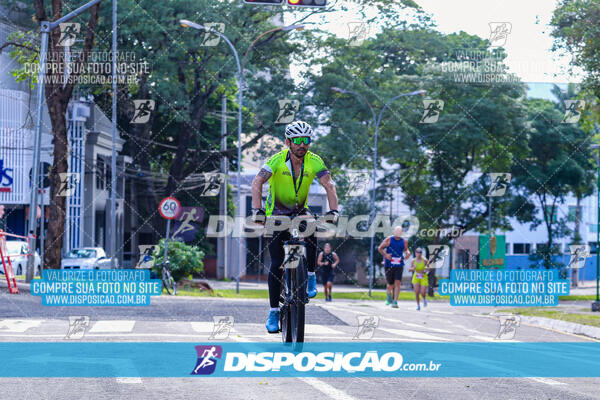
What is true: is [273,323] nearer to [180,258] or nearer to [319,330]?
[319,330]

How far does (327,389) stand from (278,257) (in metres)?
1.52

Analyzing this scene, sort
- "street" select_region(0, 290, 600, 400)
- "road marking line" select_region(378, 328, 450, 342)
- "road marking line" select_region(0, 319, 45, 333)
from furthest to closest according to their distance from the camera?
"road marking line" select_region(378, 328, 450, 342) → "road marking line" select_region(0, 319, 45, 333) → "street" select_region(0, 290, 600, 400)

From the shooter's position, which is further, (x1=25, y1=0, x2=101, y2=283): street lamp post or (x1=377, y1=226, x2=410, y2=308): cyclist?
(x1=25, y1=0, x2=101, y2=283): street lamp post

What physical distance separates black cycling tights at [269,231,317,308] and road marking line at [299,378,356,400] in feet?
3.31

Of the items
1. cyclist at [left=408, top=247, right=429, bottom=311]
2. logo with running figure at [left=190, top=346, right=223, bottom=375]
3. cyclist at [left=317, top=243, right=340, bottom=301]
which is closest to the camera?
logo with running figure at [left=190, top=346, right=223, bottom=375]

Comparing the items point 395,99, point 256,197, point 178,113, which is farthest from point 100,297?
point 395,99

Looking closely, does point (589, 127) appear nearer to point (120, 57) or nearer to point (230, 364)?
point (120, 57)

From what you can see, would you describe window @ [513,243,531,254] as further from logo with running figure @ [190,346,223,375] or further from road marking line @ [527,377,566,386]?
road marking line @ [527,377,566,386]

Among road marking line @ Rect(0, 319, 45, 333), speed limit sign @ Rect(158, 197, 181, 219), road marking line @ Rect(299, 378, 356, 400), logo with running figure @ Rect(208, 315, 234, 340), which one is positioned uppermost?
speed limit sign @ Rect(158, 197, 181, 219)

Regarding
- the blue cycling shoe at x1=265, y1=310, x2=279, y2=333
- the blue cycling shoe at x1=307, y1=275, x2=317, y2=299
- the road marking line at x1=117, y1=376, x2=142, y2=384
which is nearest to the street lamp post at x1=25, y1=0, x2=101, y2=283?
the blue cycling shoe at x1=265, y1=310, x2=279, y2=333

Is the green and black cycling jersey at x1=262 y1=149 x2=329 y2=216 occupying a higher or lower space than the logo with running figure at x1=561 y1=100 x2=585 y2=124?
lower

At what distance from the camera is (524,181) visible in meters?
54.2

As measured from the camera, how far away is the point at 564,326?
65.5 ft

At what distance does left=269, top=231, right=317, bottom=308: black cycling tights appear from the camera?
9.09m
